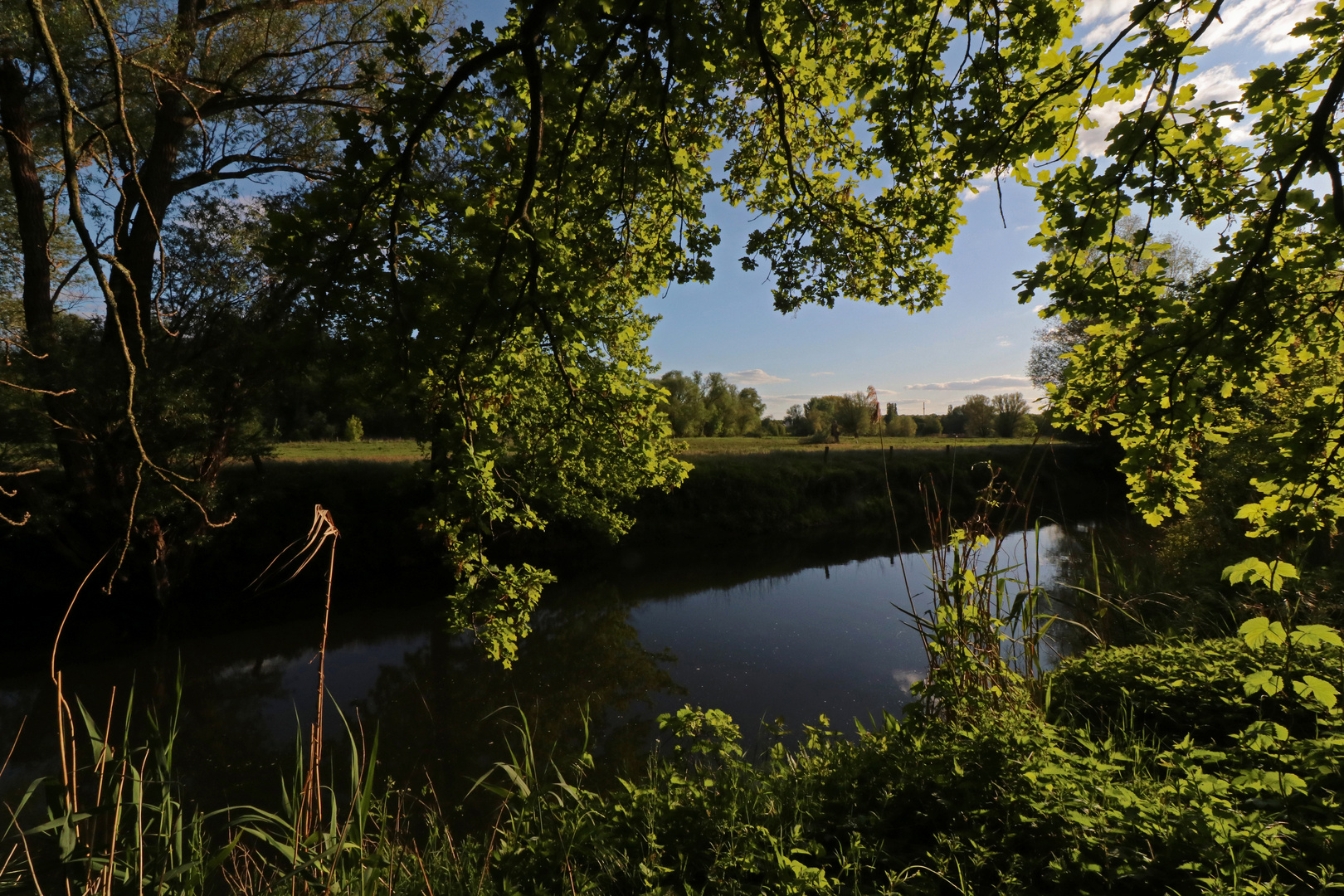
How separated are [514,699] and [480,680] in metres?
0.72

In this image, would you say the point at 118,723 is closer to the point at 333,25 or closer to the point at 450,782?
the point at 450,782

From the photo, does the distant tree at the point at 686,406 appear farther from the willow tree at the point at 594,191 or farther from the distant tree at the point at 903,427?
the willow tree at the point at 594,191

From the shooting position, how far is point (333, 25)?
9.40 m

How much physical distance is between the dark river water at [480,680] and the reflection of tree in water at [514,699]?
0.03 meters

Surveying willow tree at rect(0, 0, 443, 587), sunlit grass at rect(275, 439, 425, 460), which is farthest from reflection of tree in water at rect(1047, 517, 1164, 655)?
sunlit grass at rect(275, 439, 425, 460)

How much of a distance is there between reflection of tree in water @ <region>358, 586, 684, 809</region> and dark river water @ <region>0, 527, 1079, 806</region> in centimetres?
3

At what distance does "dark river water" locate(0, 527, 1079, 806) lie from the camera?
631cm

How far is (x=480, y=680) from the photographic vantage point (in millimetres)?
7922

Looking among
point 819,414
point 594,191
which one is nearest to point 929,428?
point 819,414

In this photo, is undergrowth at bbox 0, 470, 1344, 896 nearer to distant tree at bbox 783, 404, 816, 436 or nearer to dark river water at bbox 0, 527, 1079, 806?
dark river water at bbox 0, 527, 1079, 806

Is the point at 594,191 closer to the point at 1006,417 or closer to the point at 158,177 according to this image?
the point at 158,177

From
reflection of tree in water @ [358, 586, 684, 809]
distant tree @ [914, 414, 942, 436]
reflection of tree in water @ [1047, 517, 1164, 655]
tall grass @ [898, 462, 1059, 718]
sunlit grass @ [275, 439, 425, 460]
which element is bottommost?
reflection of tree in water @ [358, 586, 684, 809]

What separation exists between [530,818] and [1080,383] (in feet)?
12.9

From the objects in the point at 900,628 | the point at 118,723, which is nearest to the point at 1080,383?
the point at 900,628
